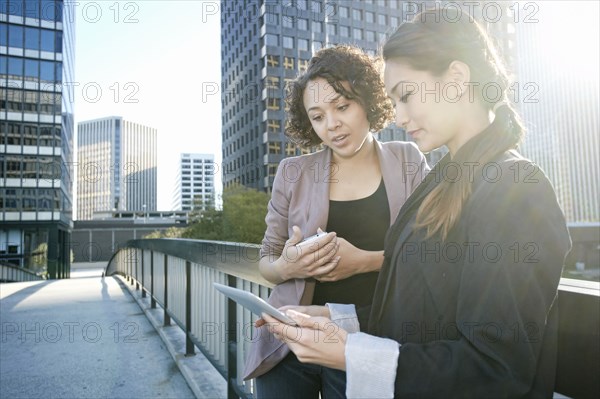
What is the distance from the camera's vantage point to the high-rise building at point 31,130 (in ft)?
139

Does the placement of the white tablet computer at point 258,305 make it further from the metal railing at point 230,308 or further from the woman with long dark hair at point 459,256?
the metal railing at point 230,308

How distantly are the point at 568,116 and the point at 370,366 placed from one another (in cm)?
15049

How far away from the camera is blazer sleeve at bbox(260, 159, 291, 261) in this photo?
1.91m

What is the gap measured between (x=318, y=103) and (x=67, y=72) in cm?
5508

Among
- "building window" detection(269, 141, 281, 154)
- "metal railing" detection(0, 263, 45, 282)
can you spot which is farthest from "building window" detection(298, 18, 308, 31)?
"metal railing" detection(0, 263, 45, 282)

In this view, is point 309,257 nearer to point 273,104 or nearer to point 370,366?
point 370,366

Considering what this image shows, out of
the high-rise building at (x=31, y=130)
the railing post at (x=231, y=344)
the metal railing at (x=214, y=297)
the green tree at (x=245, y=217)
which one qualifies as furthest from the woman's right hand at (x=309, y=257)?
the high-rise building at (x=31, y=130)

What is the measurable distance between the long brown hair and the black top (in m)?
0.68

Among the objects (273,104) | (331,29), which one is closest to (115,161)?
(273,104)

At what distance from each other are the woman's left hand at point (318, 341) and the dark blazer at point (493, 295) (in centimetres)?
15

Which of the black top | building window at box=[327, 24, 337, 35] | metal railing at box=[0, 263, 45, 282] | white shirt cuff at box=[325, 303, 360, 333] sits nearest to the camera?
white shirt cuff at box=[325, 303, 360, 333]

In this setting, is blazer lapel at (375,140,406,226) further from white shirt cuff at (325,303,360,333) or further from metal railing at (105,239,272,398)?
metal railing at (105,239,272,398)

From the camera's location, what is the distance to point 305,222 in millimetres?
1820

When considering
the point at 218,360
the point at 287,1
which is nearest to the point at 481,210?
the point at 218,360
